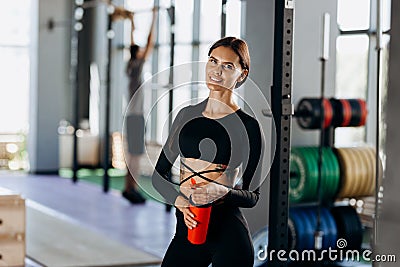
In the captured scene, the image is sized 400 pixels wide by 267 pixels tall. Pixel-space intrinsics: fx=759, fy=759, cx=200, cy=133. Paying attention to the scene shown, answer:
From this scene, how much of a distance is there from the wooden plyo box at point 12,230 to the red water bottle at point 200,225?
2535mm

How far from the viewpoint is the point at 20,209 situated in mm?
5023

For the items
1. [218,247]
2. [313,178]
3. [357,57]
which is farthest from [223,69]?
[357,57]

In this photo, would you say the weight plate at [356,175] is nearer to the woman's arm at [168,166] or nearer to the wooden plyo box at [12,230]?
the wooden plyo box at [12,230]

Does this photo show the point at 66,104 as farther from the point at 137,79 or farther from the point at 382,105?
the point at 382,105

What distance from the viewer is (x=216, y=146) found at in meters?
2.69

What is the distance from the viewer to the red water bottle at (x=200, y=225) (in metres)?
2.71

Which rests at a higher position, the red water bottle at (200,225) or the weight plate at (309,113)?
the weight plate at (309,113)

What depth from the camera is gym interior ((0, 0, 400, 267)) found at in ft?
10.2

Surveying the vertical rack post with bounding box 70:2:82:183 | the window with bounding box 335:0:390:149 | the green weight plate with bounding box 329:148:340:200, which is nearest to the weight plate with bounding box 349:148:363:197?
the green weight plate with bounding box 329:148:340:200

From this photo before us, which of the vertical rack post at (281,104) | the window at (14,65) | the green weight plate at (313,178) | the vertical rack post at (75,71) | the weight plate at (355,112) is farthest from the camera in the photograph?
the window at (14,65)

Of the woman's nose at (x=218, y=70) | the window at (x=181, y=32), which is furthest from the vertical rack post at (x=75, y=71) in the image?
the woman's nose at (x=218, y=70)

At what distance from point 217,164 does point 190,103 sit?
0.26 metres

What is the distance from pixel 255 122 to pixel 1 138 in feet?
31.0

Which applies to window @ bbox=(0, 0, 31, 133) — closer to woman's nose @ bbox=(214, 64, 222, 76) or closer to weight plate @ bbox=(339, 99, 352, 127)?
weight plate @ bbox=(339, 99, 352, 127)
